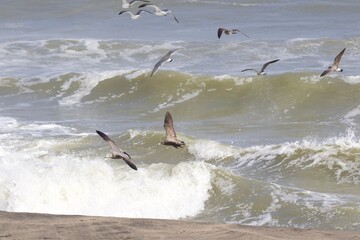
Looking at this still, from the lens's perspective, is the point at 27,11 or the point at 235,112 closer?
the point at 235,112

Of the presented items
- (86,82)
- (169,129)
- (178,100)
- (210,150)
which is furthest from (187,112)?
(169,129)

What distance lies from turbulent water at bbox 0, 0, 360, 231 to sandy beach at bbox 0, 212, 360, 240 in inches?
70.5

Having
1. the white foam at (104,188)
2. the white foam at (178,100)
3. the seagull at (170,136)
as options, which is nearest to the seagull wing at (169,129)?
the seagull at (170,136)

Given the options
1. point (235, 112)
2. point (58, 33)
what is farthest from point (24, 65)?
point (235, 112)

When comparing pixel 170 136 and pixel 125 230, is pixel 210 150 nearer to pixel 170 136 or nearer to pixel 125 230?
pixel 170 136

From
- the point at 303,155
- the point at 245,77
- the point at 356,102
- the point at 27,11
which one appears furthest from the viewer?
the point at 27,11

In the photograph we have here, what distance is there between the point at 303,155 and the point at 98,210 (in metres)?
3.29

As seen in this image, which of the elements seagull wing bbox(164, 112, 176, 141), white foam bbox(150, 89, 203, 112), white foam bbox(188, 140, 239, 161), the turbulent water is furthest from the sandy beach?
white foam bbox(150, 89, 203, 112)

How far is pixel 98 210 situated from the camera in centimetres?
1117

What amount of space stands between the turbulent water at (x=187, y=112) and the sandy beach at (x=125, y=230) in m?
1.79

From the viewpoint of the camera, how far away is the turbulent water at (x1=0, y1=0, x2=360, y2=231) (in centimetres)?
1135

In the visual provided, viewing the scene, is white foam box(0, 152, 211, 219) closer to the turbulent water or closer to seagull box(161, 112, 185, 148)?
the turbulent water

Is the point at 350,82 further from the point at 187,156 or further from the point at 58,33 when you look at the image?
the point at 58,33

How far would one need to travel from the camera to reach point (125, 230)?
798cm
